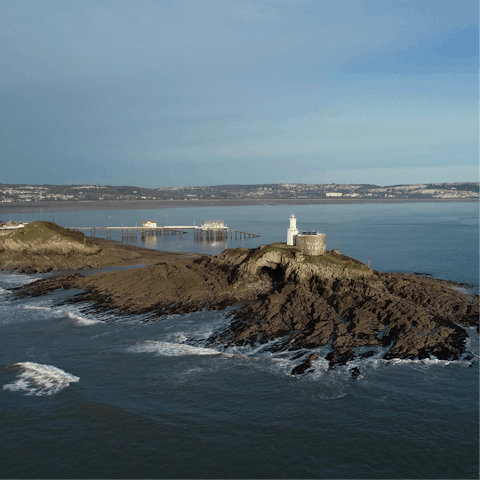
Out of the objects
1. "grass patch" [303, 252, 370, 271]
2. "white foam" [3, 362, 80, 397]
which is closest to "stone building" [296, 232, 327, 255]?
"grass patch" [303, 252, 370, 271]

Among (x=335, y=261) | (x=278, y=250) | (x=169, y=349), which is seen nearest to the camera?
(x=169, y=349)

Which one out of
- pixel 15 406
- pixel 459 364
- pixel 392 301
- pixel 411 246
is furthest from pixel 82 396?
pixel 411 246

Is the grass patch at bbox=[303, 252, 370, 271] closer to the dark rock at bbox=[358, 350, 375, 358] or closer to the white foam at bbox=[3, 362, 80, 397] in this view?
the dark rock at bbox=[358, 350, 375, 358]

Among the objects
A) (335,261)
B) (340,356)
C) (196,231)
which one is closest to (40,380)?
(340,356)

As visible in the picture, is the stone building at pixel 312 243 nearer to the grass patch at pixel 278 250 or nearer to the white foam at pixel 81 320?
the grass patch at pixel 278 250

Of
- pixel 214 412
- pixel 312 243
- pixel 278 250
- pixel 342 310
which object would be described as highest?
pixel 312 243

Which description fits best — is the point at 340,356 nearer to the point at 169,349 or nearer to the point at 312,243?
the point at 169,349

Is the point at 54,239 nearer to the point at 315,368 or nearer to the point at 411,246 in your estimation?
the point at 315,368

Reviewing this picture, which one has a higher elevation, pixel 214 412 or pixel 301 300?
pixel 301 300

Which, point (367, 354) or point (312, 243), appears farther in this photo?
point (312, 243)
